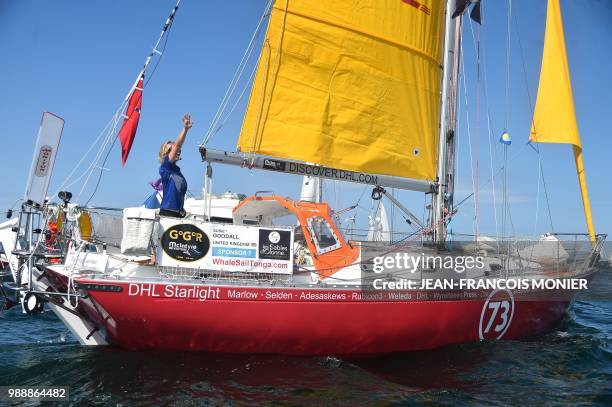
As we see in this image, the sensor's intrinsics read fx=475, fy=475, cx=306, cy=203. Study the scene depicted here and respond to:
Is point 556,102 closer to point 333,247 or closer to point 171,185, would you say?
point 333,247

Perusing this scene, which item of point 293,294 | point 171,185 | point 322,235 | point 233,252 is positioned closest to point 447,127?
point 322,235

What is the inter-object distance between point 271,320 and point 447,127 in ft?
19.2

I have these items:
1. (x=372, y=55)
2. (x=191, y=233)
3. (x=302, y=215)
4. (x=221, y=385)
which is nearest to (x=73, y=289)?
(x=191, y=233)

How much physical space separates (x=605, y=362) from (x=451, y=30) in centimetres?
687

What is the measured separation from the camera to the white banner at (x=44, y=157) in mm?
6969

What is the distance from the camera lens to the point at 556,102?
10125 mm

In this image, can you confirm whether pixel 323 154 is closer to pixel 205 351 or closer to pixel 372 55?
pixel 372 55

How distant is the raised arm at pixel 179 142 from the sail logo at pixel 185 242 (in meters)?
1.16

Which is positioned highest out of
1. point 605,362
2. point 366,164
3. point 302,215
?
point 366,164

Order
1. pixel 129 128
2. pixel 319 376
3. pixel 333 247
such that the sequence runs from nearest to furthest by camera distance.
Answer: pixel 319 376, pixel 333 247, pixel 129 128

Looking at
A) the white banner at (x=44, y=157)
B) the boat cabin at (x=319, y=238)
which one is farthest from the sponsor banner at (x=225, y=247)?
the white banner at (x=44, y=157)

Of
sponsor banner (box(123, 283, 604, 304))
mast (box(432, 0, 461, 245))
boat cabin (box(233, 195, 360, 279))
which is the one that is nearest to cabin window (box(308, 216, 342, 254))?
boat cabin (box(233, 195, 360, 279))

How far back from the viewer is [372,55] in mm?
9062

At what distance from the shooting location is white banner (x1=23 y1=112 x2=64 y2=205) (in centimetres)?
697
